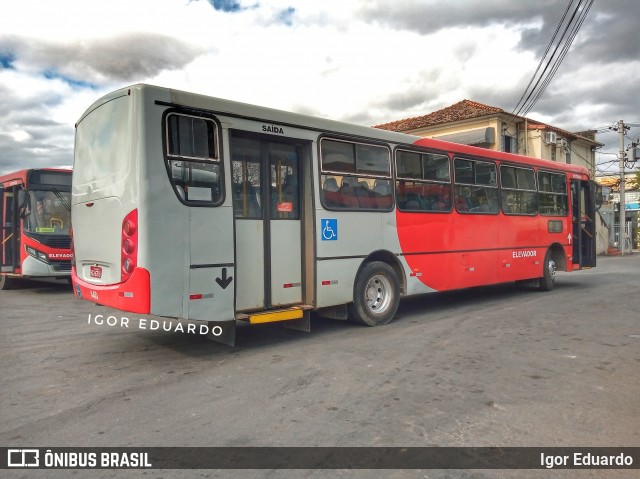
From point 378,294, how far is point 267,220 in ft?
7.96

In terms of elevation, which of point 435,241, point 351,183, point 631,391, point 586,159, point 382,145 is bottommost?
point 631,391

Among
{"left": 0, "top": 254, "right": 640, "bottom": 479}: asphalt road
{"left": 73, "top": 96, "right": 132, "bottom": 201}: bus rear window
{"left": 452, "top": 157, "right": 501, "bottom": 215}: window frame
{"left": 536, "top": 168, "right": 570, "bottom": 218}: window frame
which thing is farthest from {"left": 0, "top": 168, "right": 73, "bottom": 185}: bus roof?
{"left": 536, "top": 168, "right": 570, "bottom": 218}: window frame

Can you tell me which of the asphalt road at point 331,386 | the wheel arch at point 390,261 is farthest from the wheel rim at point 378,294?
the asphalt road at point 331,386

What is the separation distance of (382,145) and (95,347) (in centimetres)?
503

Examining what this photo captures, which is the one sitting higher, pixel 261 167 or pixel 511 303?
pixel 261 167

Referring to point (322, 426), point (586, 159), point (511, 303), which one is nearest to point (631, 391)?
point (322, 426)

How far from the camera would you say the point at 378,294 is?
8.09 metres

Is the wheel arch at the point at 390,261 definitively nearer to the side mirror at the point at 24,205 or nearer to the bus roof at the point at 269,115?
the bus roof at the point at 269,115

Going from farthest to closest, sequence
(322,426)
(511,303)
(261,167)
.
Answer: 1. (511,303)
2. (261,167)
3. (322,426)

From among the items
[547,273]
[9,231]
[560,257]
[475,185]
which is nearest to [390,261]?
[475,185]

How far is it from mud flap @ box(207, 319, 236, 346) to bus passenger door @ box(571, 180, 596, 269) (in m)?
10.0

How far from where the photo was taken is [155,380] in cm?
520

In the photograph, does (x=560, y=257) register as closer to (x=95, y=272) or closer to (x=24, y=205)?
(x=95, y=272)

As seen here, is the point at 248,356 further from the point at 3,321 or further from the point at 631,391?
the point at 3,321
